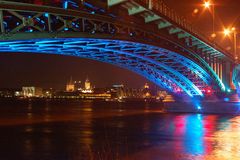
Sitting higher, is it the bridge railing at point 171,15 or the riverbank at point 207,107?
the bridge railing at point 171,15

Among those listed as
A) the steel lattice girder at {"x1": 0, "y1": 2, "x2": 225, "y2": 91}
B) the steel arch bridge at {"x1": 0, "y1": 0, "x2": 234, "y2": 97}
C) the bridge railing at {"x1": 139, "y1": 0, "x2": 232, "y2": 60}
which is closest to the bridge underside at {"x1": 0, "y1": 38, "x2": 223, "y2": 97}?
the steel arch bridge at {"x1": 0, "y1": 0, "x2": 234, "y2": 97}

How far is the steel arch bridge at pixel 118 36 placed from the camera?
21312 mm

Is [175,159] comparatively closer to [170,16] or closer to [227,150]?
[227,150]

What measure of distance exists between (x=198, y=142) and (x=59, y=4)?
12.6 metres

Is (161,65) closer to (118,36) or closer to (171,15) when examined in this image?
(171,15)

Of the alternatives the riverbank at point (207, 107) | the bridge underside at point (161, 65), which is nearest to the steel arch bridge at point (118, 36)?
the bridge underside at point (161, 65)

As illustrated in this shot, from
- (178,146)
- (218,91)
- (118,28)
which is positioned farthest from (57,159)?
(218,91)

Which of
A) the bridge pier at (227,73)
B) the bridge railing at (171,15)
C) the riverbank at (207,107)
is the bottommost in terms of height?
the riverbank at (207,107)

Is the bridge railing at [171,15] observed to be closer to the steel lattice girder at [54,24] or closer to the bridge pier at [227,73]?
the steel lattice girder at [54,24]

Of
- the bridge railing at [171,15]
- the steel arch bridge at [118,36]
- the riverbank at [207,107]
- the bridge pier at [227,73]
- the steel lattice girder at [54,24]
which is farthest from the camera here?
the bridge pier at [227,73]

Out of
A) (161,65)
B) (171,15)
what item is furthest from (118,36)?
(161,65)

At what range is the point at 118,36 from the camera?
28359 millimetres

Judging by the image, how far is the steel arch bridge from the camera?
2131 centimetres

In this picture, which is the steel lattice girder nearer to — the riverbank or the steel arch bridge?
the steel arch bridge
